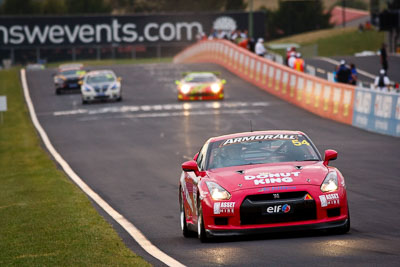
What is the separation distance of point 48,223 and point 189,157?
1082 centimetres

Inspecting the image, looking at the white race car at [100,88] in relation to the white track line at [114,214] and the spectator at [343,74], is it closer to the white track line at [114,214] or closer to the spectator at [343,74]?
the white track line at [114,214]

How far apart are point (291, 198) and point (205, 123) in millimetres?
23015

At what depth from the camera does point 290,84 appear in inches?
1644

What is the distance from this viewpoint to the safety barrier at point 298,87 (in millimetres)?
31469

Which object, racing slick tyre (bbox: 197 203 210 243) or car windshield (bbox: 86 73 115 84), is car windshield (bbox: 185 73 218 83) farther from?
racing slick tyre (bbox: 197 203 210 243)

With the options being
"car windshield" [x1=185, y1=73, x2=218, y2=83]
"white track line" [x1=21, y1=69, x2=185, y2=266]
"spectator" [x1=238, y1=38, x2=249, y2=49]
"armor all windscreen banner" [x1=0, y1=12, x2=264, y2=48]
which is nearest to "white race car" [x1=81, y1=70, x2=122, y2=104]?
"car windshield" [x1=185, y1=73, x2=218, y2=83]

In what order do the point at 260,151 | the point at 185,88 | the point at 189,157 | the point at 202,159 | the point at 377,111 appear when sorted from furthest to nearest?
1. the point at 185,88
2. the point at 377,111
3. the point at 189,157
4. the point at 202,159
5. the point at 260,151

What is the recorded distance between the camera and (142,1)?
173 meters

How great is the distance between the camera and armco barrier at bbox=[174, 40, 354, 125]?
32.9 metres

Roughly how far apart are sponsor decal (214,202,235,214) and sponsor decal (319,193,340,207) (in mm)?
972

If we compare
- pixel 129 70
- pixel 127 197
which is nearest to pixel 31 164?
pixel 127 197

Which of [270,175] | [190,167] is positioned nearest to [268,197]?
[270,175]

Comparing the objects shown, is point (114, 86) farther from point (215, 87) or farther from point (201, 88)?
point (215, 87)

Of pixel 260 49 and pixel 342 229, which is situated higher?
pixel 342 229
